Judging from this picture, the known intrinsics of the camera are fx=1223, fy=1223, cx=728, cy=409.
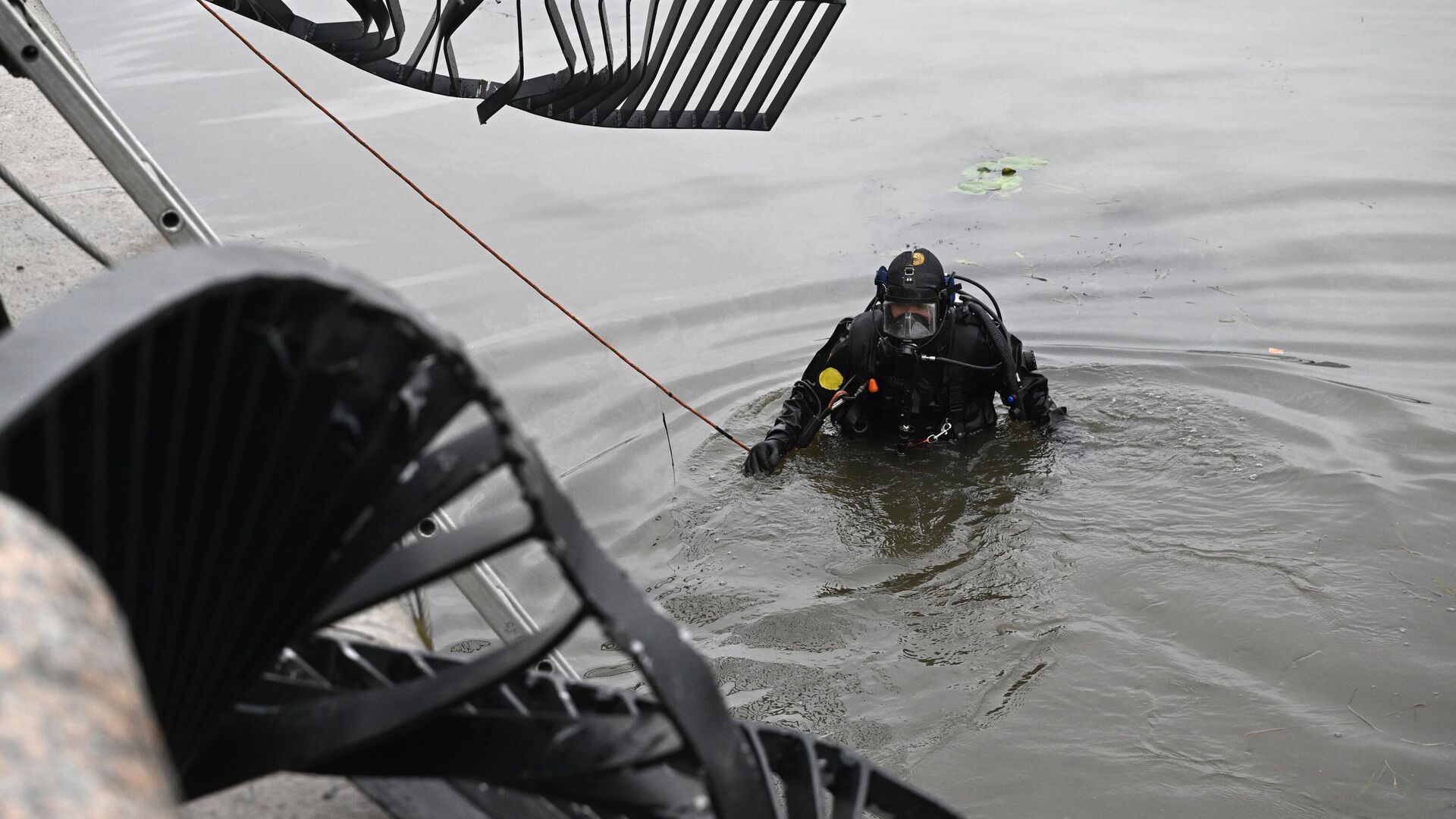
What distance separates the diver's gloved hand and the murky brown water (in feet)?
0.79

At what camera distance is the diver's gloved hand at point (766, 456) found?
5965 millimetres

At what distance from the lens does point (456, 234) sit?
8.91 m

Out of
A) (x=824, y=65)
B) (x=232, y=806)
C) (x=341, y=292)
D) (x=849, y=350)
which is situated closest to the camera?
(x=341, y=292)

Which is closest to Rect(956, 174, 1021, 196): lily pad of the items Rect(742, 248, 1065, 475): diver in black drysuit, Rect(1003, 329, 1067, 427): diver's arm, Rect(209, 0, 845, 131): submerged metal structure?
Rect(742, 248, 1065, 475): diver in black drysuit

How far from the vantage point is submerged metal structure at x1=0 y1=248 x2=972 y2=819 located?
1158 millimetres

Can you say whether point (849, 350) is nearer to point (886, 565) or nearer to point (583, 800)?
point (886, 565)

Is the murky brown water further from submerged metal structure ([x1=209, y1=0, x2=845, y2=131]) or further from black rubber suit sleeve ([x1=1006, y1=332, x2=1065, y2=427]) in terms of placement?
submerged metal structure ([x1=209, y1=0, x2=845, y2=131])

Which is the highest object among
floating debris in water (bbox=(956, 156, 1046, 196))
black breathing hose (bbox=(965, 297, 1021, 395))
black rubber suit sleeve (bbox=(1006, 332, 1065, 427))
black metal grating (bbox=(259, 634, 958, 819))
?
black metal grating (bbox=(259, 634, 958, 819))

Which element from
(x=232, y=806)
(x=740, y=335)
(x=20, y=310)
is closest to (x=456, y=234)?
(x=740, y=335)

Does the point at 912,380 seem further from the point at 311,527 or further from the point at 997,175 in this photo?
the point at 311,527

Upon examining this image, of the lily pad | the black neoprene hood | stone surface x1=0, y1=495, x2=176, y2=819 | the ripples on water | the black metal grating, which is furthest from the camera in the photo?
the lily pad

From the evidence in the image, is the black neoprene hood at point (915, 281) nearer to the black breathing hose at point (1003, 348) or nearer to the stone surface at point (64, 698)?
the black breathing hose at point (1003, 348)

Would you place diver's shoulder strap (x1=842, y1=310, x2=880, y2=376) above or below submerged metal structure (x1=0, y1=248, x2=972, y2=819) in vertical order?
below

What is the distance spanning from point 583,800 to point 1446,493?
5.55m
